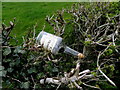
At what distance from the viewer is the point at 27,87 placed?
10.6 ft

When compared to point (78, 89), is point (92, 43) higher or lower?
higher

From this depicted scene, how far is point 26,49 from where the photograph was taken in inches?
138

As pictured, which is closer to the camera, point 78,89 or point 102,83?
point 78,89

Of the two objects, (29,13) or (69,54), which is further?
(29,13)

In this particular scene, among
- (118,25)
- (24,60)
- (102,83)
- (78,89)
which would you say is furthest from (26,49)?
(118,25)

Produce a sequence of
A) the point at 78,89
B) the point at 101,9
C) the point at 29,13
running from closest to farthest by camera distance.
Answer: the point at 78,89, the point at 101,9, the point at 29,13

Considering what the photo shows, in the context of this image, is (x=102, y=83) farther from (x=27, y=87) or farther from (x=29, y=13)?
(x=29, y=13)

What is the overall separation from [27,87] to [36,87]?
0.13 meters

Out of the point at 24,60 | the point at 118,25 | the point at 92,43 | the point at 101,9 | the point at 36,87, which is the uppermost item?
the point at 101,9

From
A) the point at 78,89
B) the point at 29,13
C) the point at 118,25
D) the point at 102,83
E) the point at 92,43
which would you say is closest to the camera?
the point at 78,89

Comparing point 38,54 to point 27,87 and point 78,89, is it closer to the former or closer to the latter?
point 27,87

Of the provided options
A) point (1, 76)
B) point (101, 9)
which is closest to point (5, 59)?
point (1, 76)

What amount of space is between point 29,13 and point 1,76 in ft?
16.9

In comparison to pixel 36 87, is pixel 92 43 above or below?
above
